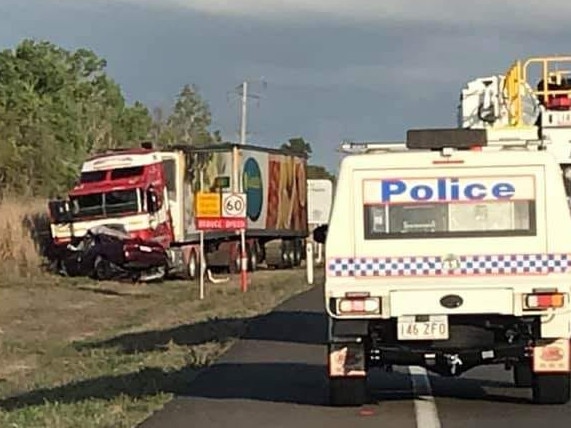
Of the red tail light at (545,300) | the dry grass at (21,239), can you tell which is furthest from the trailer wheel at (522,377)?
the dry grass at (21,239)

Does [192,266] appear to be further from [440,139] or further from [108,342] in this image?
[440,139]

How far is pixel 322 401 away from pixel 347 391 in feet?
2.22

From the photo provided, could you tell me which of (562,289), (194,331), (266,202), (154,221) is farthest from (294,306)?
(266,202)

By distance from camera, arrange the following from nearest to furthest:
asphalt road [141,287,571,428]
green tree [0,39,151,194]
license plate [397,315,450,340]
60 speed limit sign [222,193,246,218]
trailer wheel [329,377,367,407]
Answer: asphalt road [141,287,571,428] → license plate [397,315,450,340] → trailer wheel [329,377,367,407] → 60 speed limit sign [222,193,246,218] → green tree [0,39,151,194]

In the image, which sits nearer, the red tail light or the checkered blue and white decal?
the red tail light

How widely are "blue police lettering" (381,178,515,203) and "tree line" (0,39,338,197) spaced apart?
49.3m

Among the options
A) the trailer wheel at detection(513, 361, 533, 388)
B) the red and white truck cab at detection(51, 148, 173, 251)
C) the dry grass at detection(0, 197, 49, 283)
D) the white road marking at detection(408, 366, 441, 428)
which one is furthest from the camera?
the dry grass at detection(0, 197, 49, 283)

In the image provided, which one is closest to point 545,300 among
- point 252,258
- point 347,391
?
point 347,391

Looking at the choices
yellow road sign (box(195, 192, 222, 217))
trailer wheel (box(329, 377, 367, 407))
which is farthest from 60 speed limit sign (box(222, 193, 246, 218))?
trailer wheel (box(329, 377, 367, 407))

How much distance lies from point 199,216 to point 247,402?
73.5 feet

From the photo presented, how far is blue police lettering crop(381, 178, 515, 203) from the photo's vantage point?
14.8m

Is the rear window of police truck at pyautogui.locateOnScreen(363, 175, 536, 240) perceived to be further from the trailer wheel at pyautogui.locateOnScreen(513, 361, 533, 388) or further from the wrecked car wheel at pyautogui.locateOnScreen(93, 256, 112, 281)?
the wrecked car wheel at pyautogui.locateOnScreen(93, 256, 112, 281)

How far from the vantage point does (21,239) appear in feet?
166

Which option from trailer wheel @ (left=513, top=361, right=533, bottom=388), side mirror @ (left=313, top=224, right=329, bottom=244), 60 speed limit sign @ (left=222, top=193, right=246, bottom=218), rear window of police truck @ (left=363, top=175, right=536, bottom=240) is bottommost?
trailer wheel @ (left=513, top=361, right=533, bottom=388)
